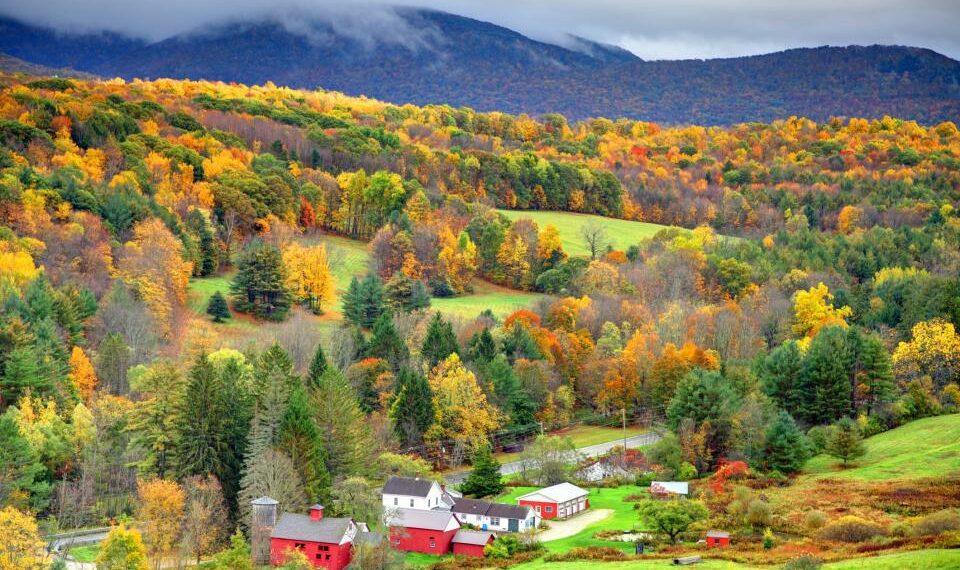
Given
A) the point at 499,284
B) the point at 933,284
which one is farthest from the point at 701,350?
the point at 499,284

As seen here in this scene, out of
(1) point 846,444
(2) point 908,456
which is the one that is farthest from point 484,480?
(2) point 908,456

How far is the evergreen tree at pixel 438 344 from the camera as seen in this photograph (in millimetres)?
83250

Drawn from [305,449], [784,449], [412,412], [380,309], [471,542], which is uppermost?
[380,309]

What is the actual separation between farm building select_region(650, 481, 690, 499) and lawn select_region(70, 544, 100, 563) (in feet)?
90.3

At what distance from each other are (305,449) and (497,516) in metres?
10.1

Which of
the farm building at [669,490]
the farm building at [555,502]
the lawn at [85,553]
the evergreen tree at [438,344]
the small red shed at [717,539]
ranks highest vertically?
the evergreen tree at [438,344]

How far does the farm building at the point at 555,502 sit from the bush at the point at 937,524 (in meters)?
17.4

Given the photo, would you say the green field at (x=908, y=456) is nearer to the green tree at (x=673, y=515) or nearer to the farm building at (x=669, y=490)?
the farm building at (x=669, y=490)

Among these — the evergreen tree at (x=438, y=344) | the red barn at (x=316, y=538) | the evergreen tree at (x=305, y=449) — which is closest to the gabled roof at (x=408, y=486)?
the evergreen tree at (x=305, y=449)

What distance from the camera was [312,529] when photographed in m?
56.2

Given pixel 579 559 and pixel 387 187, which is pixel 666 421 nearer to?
pixel 579 559

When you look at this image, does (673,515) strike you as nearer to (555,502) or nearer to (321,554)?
(555,502)

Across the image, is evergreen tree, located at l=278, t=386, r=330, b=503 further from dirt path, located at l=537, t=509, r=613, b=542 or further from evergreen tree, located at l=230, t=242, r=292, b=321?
evergreen tree, located at l=230, t=242, r=292, b=321

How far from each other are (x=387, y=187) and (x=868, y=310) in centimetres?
4815
